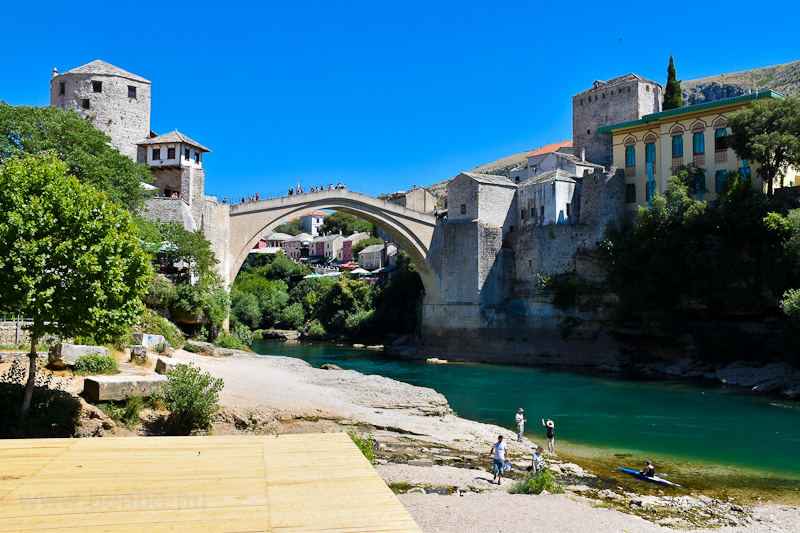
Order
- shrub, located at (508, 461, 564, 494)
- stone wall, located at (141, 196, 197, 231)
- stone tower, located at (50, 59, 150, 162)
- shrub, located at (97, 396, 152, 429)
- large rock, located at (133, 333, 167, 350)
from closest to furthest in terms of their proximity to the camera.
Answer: shrub, located at (508, 461, 564, 494) → shrub, located at (97, 396, 152, 429) → large rock, located at (133, 333, 167, 350) → stone wall, located at (141, 196, 197, 231) → stone tower, located at (50, 59, 150, 162)

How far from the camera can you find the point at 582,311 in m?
33.8

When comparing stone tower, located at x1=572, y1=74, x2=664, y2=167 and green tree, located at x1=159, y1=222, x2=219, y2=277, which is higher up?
stone tower, located at x1=572, y1=74, x2=664, y2=167

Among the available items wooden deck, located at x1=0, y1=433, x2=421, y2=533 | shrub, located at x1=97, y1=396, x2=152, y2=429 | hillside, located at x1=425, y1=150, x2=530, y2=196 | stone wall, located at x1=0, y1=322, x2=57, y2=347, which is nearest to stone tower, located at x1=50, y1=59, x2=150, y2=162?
stone wall, located at x1=0, y1=322, x2=57, y2=347

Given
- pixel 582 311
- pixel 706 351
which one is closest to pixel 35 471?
pixel 706 351

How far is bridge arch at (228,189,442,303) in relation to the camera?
30.3 meters

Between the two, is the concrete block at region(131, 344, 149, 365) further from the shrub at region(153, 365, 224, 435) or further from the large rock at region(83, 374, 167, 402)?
the shrub at region(153, 365, 224, 435)

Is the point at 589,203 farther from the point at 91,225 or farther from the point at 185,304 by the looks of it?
the point at 91,225

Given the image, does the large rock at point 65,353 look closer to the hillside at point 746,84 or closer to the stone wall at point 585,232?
the stone wall at point 585,232

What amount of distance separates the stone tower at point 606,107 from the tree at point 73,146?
33.1 m

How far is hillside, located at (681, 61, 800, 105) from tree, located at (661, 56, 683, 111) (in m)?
30.9

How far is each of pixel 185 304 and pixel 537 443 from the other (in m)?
15.4

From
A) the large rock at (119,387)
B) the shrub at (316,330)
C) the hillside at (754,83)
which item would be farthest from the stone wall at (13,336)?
the hillside at (754,83)

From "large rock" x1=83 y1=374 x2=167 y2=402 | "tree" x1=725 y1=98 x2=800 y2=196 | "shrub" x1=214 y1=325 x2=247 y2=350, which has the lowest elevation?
"shrub" x1=214 y1=325 x2=247 y2=350

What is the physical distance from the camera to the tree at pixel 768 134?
2662 cm
